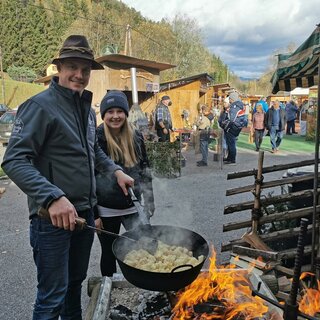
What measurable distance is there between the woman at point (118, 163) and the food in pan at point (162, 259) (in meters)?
0.70

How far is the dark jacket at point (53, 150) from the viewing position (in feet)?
5.98

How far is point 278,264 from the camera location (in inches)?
133

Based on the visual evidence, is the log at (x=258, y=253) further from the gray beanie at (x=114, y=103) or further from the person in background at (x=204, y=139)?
the person in background at (x=204, y=139)

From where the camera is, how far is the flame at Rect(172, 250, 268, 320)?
2.34 metres

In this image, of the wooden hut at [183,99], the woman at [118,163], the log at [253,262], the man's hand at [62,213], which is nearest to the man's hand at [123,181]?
the woman at [118,163]

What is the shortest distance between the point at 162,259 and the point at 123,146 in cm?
124

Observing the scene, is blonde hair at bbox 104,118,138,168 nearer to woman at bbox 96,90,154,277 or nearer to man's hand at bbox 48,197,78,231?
woman at bbox 96,90,154,277

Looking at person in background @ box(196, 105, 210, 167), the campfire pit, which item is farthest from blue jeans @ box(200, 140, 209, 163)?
the campfire pit

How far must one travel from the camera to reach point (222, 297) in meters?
2.56

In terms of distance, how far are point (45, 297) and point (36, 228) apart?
1.41 ft

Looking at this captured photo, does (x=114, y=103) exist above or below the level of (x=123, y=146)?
above

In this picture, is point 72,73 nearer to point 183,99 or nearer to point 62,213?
point 62,213

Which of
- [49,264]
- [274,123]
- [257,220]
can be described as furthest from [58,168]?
[274,123]

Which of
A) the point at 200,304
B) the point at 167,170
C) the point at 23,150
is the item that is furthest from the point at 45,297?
the point at 167,170
